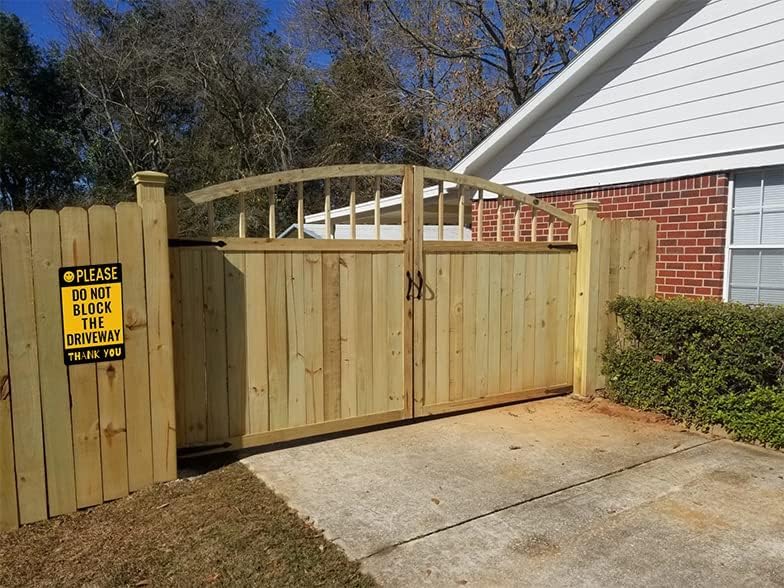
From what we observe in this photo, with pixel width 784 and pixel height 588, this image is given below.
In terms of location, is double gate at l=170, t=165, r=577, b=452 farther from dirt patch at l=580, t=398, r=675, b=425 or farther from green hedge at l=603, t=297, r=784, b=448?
green hedge at l=603, t=297, r=784, b=448

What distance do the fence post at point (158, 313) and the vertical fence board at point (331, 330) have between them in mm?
1299

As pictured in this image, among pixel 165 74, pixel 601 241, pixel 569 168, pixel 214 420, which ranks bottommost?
pixel 214 420

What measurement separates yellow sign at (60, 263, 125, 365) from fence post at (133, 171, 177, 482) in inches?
7.6

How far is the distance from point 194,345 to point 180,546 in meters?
1.54

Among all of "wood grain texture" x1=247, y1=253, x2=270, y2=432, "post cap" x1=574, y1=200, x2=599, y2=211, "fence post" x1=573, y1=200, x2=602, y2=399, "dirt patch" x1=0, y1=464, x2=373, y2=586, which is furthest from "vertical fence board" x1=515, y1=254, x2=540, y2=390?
Answer: "dirt patch" x1=0, y1=464, x2=373, y2=586

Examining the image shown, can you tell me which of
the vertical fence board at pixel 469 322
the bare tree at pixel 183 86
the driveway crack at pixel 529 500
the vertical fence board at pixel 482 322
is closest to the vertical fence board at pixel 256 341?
the driveway crack at pixel 529 500

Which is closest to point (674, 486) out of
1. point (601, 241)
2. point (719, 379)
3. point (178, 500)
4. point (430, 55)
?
point (719, 379)

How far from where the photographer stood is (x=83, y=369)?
143 inches

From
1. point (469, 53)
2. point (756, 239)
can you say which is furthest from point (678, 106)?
point (469, 53)

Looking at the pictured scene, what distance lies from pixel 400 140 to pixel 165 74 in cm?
811

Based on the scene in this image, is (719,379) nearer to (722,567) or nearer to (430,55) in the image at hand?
(722,567)

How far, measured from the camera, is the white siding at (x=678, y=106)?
221 inches

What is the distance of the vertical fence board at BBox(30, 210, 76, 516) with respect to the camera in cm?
349

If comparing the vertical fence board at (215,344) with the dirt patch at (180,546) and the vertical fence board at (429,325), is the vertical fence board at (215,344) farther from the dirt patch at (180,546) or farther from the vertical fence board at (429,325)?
the vertical fence board at (429,325)
